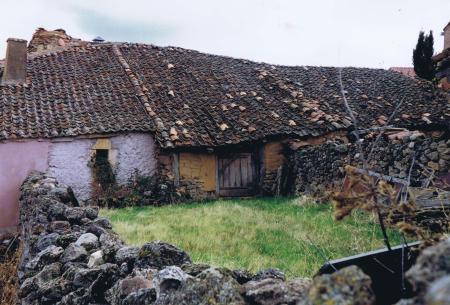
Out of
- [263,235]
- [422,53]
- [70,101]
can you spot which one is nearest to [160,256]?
[263,235]

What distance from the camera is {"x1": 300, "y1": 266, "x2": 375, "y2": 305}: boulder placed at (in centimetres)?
108

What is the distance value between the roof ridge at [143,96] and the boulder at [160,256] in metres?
10.4

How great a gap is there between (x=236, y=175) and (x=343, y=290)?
14051 millimetres

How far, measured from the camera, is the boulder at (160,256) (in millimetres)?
3008

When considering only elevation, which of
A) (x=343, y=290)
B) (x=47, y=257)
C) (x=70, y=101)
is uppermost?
(x=70, y=101)

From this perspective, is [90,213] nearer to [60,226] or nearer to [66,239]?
[60,226]

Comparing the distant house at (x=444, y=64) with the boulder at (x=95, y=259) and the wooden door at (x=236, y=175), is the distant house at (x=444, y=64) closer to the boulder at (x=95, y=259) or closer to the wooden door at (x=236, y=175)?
the wooden door at (x=236, y=175)

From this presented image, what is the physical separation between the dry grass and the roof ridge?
5347mm

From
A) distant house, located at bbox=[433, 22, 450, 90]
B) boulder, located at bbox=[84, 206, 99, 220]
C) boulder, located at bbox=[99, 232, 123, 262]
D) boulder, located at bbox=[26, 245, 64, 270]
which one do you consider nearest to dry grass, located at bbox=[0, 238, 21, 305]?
boulder, located at bbox=[84, 206, 99, 220]

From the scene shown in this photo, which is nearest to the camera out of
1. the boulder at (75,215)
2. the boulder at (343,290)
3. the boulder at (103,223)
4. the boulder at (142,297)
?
the boulder at (343,290)

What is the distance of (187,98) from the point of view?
15992 mm

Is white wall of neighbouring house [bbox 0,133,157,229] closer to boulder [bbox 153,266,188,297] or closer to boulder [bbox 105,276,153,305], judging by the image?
boulder [bbox 105,276,153,305]

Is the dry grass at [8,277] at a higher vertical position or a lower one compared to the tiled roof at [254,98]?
lower

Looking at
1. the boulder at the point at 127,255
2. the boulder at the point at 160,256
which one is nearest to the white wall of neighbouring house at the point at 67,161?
the boulder at the point at 127,255
